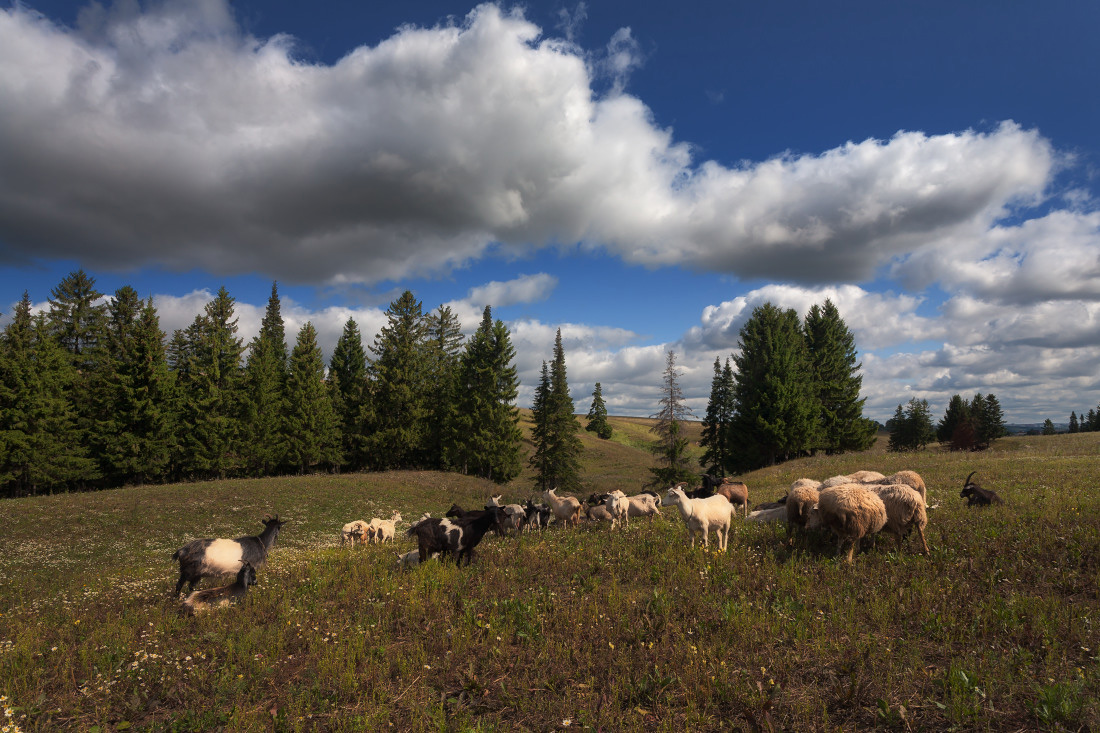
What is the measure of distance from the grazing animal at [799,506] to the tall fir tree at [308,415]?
147ft

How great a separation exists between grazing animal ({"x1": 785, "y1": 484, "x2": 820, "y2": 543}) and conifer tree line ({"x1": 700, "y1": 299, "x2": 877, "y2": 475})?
35.8 meters

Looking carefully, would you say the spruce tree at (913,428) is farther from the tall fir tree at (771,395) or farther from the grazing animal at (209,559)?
the grazing animal at (209,559)

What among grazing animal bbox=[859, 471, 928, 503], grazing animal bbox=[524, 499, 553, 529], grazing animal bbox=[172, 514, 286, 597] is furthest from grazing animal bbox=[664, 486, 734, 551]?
grazing animal bbox=[172, 514, 286, 597]

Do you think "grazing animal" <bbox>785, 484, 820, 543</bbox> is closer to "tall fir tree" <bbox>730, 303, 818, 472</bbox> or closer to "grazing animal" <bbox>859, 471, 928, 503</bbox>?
"grazing animal" <bbox>859, 471, 928, 503</bbox>

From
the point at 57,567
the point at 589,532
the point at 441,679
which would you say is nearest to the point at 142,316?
the point at 57,567

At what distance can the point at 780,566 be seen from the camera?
9.27m

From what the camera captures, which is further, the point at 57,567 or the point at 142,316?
the point at 142,316

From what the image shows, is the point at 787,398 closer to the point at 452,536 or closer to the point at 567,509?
the point at 567,509

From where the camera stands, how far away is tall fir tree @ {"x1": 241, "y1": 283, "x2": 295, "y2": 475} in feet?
147

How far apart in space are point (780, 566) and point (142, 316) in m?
50.8

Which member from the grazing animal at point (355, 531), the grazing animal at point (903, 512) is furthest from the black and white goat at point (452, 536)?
the grazing animal at point (355, 531)

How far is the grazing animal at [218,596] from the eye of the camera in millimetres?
8367

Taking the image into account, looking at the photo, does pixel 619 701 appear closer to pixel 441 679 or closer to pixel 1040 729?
pixel 441 679

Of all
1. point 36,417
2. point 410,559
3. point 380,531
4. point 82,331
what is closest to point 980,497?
point 410,559
